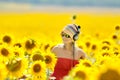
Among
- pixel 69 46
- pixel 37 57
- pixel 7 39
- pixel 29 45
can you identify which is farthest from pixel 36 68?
pixel 7 39

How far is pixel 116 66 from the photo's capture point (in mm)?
2945

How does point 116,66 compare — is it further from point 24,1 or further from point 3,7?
point 24,1

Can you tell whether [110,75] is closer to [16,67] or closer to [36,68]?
[16,67]

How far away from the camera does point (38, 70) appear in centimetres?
576

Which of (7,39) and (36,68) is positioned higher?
(7,39)

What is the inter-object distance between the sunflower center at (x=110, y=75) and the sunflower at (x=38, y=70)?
2.66m

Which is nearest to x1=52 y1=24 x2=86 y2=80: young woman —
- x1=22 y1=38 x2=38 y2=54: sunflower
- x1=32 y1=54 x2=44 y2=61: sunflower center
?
x1=32 y1=54 x2=44 y2=61: sunflower center

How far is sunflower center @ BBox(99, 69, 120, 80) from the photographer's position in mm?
2883

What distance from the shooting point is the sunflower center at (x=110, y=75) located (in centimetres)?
288

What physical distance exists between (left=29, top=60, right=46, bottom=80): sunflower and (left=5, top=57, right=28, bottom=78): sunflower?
0.10 meters

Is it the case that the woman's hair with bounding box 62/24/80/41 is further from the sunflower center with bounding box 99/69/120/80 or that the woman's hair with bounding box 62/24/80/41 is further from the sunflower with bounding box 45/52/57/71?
the sunflower center with bounding box 99/69/120/80

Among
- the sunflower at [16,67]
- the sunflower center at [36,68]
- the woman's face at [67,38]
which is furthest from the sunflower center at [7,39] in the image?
the sunflower at [16,67]

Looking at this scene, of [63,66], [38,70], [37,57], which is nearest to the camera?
[38,70]

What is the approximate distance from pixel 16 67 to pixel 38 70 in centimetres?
39
